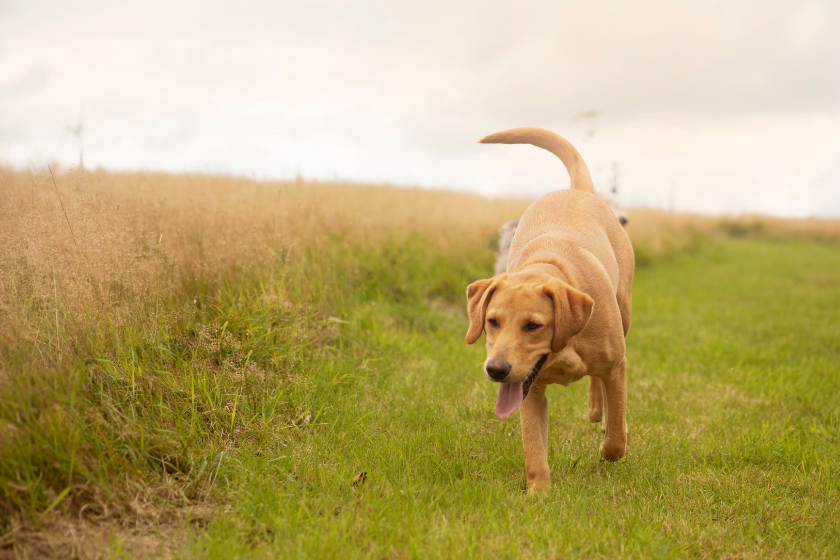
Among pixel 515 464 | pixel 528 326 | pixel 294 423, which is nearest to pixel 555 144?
pixel 528 326

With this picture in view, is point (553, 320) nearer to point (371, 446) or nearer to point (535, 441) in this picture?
point (535, 441)

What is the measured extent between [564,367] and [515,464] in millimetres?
707

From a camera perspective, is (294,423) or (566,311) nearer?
(566,311)

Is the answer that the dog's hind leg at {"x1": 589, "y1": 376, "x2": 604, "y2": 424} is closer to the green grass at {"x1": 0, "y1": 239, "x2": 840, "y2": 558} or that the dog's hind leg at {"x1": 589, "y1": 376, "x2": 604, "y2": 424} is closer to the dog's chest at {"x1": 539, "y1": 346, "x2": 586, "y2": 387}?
the green grass at {"x1": 0, "y1": 239, "x2": 840, "y2": 558}

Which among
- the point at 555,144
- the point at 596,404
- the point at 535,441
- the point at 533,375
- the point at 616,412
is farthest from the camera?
the point at 555,144

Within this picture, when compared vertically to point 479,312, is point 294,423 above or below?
below

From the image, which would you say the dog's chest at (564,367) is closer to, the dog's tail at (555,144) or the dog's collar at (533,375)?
the dog's collar at (533,375)

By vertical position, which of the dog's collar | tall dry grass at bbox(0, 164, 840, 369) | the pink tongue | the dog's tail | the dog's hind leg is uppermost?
the dog's tail

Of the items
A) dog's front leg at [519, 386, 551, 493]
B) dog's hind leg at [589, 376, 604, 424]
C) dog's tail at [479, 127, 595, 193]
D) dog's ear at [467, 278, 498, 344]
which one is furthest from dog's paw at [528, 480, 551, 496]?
dog's tail at [479, 127, 595, 193]

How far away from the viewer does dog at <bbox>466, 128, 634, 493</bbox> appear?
2.73 meters

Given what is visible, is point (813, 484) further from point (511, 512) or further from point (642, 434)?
point (511, 512)

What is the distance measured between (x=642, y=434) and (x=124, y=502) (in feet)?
10.1

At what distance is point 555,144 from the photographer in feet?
15.5

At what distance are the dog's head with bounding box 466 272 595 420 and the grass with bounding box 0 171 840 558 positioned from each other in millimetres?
513
